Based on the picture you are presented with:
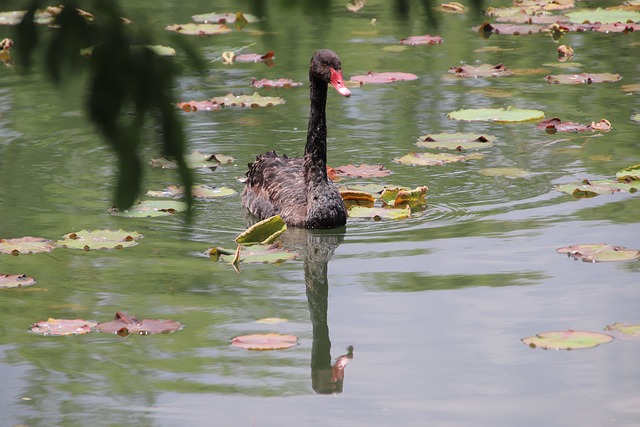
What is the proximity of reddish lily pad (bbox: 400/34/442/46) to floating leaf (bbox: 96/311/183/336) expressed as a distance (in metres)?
7.63

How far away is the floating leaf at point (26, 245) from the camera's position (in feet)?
21.4

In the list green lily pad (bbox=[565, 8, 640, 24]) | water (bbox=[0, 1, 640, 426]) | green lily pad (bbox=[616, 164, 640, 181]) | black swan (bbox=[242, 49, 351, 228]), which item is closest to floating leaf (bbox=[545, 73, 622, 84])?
water (bbox=[0, 1, 640, 426])

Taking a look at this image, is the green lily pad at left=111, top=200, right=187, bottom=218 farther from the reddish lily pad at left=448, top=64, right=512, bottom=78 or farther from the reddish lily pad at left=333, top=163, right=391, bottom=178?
the reddish lily pad at left=448, top=64, right=512, bottom=78

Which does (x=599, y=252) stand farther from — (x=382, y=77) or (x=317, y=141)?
(x=382, y=77)

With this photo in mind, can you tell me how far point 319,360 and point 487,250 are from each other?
181 centimetres

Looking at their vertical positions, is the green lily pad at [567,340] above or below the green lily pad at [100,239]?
above

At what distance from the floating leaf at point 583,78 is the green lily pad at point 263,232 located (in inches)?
166

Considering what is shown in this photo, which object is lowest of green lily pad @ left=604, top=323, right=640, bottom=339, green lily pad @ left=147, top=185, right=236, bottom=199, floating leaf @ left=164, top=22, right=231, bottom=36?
green lily pad @ left=147, top=185, right=236, bottom=199

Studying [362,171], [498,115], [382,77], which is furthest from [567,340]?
[382,77]

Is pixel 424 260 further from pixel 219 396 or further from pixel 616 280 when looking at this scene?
pixel 219 396

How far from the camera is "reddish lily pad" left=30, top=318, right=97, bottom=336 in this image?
5.23m

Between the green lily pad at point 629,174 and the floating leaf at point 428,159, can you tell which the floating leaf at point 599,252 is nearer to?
the green lily pad at point 629,174

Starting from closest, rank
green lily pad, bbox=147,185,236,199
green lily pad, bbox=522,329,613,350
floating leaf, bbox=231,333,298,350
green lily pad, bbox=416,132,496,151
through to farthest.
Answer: green lily pad, bbox=522,329,613,350 < floating leaf, bbox=231,333,298,350 < green lily pad, bbox=147,185,236,199 < green lily pad, bbox=416,132,496,151

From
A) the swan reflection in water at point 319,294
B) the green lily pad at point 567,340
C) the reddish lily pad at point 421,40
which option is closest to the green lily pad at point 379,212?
the swan reflection in water at point 319,294
